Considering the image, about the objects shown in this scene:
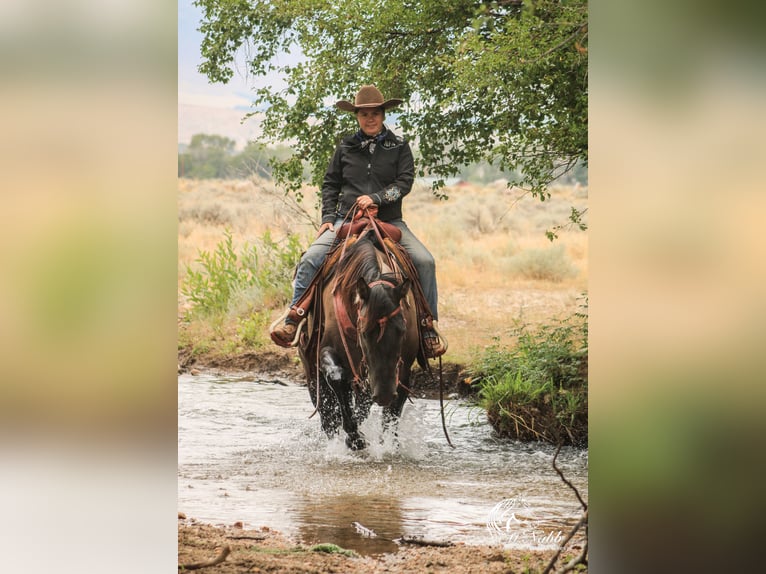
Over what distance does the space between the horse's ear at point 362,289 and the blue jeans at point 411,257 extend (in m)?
0.68

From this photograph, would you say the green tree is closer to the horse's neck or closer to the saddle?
the saddle

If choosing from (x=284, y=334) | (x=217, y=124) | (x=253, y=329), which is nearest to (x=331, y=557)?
(x=284, y=334)

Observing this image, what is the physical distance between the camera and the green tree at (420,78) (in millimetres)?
6414

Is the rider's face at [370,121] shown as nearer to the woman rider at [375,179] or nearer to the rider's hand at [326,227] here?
the woman rider at [375,179]

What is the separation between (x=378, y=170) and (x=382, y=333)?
1.19 meters

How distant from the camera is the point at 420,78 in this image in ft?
21.5

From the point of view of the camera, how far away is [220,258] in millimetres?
6922

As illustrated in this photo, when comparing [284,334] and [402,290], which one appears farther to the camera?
[284,334]

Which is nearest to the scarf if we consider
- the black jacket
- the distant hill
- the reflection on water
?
the black jacket

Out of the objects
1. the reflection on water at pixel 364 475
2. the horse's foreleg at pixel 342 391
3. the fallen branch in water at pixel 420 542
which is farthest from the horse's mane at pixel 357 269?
the fallen branch in water at pixel 420 542

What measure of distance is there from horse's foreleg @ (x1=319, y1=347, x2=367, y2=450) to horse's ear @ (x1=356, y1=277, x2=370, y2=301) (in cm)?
74

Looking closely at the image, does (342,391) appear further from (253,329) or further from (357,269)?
(253,329)
